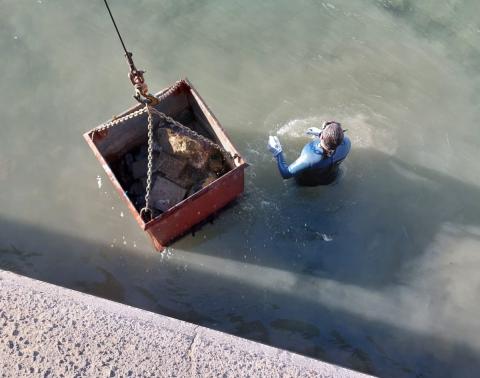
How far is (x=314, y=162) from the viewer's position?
502 centimetres

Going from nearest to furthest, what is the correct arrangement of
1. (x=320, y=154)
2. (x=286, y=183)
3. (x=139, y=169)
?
1. (x=320, y=154)
2. (x=139, y=169)
3. (x=286, y=183)

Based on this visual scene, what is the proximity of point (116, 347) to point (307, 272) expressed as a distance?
96.4 inches

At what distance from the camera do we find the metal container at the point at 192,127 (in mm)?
4770

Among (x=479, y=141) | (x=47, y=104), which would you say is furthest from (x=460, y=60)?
(x=47, y=104)

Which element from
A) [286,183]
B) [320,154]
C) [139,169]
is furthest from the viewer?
[286,183]

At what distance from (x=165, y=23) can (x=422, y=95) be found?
409cm

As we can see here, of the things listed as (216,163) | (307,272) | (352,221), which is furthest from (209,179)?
(352,221)

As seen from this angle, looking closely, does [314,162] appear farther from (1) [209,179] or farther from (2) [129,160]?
(2) [129,160]

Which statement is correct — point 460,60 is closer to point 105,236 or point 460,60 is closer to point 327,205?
point 327,205

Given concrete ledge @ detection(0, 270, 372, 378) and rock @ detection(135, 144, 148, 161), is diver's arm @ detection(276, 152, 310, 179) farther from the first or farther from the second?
concrete ledge @ detection(0, 270, 372, 378)

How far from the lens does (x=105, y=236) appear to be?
5.74 meters

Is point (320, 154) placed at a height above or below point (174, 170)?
above

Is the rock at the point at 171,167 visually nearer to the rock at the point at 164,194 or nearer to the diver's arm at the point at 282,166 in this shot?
the rock at the point at 164,194

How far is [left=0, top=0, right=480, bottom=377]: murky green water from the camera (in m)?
5.43
